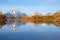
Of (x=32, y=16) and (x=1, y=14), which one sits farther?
(x=32, y=16)

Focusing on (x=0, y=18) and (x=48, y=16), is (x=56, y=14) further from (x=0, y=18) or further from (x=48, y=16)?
(x=0, y=18)

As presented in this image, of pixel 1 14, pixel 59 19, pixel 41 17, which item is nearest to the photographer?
pixel 59 19

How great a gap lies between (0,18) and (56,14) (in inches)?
324

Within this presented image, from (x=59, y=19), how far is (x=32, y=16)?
511 centimetres

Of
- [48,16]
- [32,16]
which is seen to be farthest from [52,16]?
[32,16]

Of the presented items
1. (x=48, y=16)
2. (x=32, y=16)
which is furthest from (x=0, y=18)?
(x=48, y=16)

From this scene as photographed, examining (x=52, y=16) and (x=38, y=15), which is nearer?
(x=52, y=16)

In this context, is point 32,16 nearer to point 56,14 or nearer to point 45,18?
point 45,18

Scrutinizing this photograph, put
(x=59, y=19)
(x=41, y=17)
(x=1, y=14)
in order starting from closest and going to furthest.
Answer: (x=59, y=19) < (x=1, y=14) < (x=41, y=17)

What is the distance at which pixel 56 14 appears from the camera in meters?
21.4

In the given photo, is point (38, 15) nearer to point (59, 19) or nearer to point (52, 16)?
point (52, 16)

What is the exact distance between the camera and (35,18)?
23.1m

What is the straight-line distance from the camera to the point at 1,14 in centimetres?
2058

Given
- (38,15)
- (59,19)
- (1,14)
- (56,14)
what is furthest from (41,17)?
(1,14)
